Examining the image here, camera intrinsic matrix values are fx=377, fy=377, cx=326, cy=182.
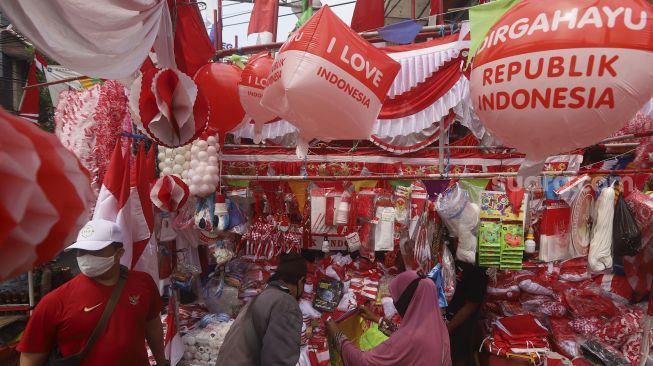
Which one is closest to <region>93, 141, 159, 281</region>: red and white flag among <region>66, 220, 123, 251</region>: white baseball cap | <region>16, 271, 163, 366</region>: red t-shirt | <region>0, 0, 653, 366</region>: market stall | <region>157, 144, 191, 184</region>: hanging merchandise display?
<region>0, 0, 653, 366</region>: market stall

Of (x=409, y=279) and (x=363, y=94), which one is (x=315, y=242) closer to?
(x=409, y=279)

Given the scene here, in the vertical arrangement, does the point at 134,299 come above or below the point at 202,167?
below

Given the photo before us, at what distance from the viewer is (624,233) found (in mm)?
2861

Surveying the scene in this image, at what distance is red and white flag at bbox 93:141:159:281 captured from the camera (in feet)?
9.35

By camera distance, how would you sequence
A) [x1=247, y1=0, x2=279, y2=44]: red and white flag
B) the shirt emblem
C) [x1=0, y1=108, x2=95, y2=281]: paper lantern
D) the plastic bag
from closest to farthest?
[x1=0, y1=108, x2=95, y2=281]: paper lantern → the shirt emblem → the plastic bag → [x1=247, y1=0, x2=279, y2=44]: red and white flag

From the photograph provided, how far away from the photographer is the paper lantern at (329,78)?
2039 mm

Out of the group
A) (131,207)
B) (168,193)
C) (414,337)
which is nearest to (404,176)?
(414,337)

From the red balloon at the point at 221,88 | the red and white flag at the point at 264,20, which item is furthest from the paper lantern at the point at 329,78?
the red and white flag at the point at 264,20

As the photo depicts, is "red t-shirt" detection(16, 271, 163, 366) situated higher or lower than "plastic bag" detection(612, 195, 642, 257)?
lower

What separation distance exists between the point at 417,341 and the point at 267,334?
3.21 feet

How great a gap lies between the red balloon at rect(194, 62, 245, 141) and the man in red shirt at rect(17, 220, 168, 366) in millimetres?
1208

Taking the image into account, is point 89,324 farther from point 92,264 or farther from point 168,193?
point 168,193

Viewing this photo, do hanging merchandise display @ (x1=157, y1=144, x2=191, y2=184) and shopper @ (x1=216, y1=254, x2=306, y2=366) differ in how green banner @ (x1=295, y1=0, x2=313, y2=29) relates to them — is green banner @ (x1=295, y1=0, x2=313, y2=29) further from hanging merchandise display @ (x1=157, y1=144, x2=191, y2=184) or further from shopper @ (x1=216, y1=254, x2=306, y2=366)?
shopper @ (x1=216, y1=254, x2=306, y2=366)

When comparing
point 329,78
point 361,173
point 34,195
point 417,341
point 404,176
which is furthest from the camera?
point 361,173
